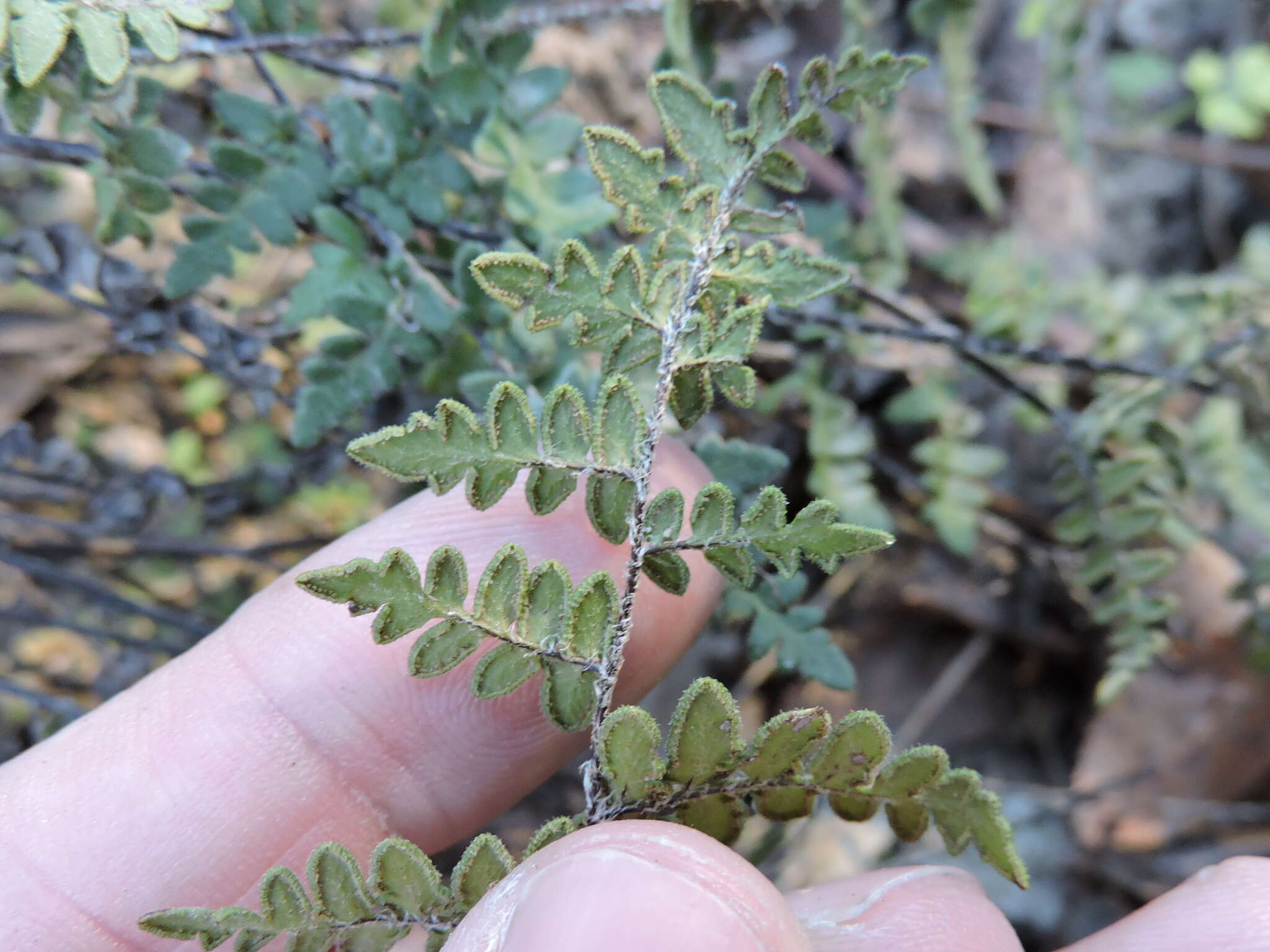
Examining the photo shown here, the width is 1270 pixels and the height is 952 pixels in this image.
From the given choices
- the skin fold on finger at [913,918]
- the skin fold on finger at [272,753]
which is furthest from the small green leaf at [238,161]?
the skin fold on finger at [913,918]

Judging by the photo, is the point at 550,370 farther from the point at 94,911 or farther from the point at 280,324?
the point at 94,911

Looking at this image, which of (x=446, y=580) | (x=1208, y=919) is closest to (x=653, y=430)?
(x=446, y=580)

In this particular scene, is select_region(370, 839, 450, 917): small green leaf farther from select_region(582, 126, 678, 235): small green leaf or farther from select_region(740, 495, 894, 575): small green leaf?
select_region(582, 126, 678, 235): small green leaf

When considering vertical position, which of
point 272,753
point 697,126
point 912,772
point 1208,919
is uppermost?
point 697,126

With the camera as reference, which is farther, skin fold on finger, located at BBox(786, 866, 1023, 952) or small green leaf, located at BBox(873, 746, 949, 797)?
skin fold on finger, located at BBox(786, 866, 1023, 952)

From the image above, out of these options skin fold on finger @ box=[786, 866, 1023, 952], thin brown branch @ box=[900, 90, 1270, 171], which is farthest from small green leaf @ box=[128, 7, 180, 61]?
thin brown branch @ box=[900, 90, 1270, 171]

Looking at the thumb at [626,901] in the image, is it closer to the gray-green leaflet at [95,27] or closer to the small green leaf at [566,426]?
the small green leaf at [566,426]

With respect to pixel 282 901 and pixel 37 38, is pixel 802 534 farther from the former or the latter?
pixel 37 38
